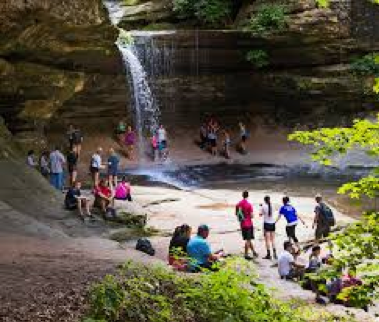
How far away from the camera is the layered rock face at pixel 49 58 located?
17453mm

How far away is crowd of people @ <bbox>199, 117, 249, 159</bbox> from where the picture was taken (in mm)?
28875

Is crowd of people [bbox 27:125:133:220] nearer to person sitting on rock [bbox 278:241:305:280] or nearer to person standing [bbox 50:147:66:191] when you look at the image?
person standing [bbox 50:147:66:191]

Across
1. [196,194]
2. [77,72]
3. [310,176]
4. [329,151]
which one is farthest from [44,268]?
[310,176]

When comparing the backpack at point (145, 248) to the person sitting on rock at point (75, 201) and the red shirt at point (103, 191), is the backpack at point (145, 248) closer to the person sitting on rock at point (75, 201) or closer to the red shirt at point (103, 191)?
the person sitting on rock at point (75, 201)

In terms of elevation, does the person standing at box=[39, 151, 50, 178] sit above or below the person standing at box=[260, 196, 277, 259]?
above

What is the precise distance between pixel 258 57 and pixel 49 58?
10.7 meters

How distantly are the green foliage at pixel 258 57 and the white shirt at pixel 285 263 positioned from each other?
56.6 ft

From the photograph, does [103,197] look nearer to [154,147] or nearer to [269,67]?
[154,147]

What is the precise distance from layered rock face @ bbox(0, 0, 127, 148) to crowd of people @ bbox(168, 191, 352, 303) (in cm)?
755

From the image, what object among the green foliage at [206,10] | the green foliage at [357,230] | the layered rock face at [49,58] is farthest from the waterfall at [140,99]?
the green foliage at [357,230]

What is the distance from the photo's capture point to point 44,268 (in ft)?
A: 30.0

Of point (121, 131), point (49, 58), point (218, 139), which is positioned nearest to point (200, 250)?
point (49, 58)

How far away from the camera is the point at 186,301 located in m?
7.81

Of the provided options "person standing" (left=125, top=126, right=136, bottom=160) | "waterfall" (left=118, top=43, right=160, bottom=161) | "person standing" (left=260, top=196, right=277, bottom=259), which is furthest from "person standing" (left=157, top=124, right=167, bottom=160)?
"person standing" (left=260, top=196, right=277, bottom=259)
